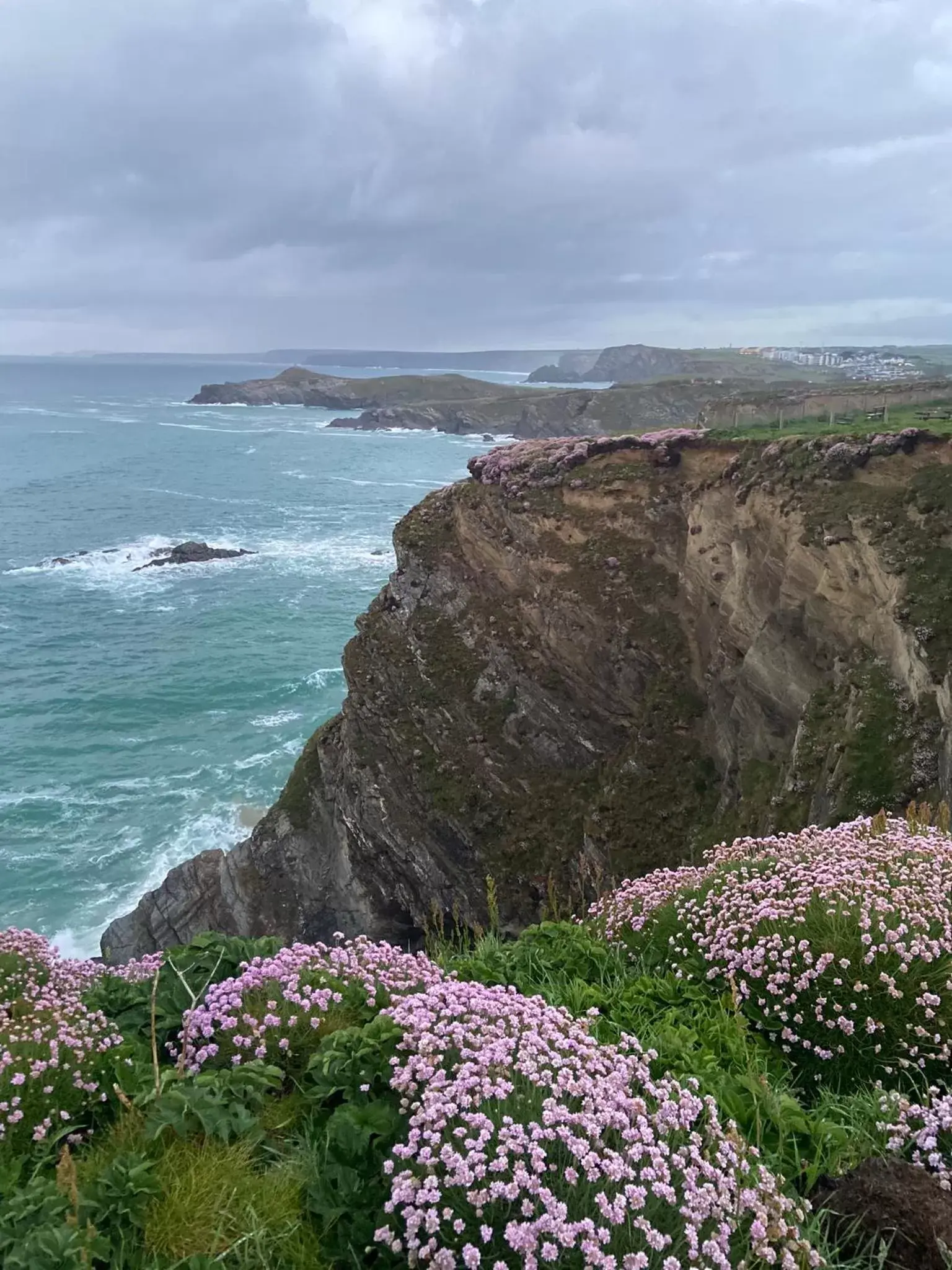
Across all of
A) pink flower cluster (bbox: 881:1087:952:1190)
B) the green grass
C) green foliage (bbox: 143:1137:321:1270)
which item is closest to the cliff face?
the green grass

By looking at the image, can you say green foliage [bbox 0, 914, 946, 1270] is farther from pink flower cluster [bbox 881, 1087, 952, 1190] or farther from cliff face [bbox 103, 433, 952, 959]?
cliff face [bbox 103, 433, 952, 959]

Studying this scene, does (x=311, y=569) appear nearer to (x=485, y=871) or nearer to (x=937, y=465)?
(x=485, y=871)

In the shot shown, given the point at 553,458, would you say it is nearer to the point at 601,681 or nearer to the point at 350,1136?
the point at 601,681

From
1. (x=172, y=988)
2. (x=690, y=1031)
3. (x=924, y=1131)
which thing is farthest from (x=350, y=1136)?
(x=924, y=1131)

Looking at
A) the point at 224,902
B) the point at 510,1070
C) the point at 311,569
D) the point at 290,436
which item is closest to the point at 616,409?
the point at 290,436

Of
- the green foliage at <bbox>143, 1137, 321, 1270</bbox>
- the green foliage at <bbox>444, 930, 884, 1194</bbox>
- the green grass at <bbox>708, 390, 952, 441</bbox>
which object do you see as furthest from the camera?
the green grass at <bbox>708, 390, 952, 441</bbox>

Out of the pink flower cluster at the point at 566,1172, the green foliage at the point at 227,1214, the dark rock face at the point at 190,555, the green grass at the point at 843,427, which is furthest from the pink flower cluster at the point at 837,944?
the dark rock face at the point at 190,555

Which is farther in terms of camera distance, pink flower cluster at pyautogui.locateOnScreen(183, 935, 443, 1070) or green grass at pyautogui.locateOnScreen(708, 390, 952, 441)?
green grass at pyautogui.locateOnScreen(708, 390, 952, 441)

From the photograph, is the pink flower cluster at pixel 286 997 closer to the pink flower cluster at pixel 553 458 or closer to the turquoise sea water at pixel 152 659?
the turquoise sea water at pixel 152 659
